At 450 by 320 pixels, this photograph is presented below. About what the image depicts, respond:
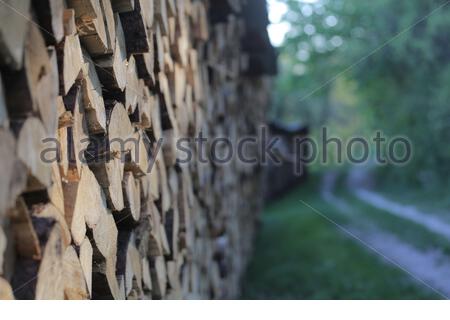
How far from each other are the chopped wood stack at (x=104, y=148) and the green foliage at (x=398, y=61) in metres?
4.35

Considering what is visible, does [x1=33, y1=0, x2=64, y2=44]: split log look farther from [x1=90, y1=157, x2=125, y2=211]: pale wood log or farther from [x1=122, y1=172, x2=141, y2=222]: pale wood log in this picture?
[x1=122, y1=172, x2=141, y2=222]: pale wood log

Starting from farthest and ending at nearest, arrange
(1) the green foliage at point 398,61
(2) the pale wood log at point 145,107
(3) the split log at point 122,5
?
(1) the green foliage at point 398,61
(2) the pale wood log at point 145,107
(3) the split log at point 122,5

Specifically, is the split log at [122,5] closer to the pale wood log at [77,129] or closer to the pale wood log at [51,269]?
the pale wood log at [77,129]

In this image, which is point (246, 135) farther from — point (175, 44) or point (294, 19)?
point (294, 19)

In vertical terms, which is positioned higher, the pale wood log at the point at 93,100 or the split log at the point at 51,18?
the split log at the point at 51,18

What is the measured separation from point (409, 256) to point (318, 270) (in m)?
0.66

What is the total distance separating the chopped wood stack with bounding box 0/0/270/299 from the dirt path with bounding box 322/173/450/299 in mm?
1400

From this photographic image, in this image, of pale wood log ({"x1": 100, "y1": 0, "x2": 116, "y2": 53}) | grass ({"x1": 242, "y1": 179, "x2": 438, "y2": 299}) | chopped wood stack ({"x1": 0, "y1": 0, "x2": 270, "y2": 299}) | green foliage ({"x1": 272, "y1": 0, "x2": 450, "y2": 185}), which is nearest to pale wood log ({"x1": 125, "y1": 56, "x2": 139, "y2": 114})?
chopped wood stack ({"x1": 0, "y1": 0, "x2": 270, "y2": 299})

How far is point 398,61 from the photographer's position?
6793 millimetres

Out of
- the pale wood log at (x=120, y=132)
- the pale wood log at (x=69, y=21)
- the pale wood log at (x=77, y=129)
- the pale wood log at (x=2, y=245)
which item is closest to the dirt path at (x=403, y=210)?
the pale wood log at (x=120, y=132)

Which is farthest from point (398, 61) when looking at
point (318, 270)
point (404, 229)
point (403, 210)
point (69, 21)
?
point (69, 21)

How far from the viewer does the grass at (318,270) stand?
304cm
